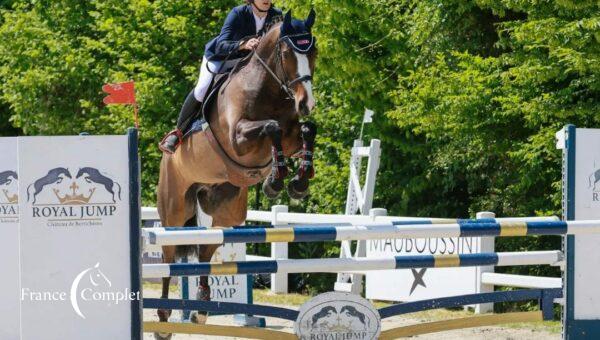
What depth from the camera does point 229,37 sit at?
7.76 m

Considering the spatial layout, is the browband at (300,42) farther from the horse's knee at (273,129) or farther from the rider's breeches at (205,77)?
the rider's breeches at (205,77)

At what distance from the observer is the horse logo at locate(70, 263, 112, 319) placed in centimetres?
513

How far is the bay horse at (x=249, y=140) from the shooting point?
7.09m

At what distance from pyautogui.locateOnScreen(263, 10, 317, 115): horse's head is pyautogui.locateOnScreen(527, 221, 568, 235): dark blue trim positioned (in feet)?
5.72

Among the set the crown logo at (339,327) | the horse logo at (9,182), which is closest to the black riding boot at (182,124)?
the horse logo at (9,182)

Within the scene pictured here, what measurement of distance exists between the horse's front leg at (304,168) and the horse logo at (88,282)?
2.11m

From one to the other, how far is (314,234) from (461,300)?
2.99ft

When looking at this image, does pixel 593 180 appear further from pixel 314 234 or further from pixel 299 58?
pixel 299 58

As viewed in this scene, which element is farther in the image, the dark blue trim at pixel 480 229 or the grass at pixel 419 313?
the grass at pixel 419 313

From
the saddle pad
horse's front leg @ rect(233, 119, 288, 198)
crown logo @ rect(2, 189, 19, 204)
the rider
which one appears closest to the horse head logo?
crown logo @ rect(2, 189, 19, 204)

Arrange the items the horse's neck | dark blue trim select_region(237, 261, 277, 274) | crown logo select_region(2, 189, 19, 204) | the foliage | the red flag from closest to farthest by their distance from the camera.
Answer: dark blue trim select_region(237, 261, 277, 274), crown logo select_region(2, 189, 19, 204), the horse's neck, the red flag, the foliage

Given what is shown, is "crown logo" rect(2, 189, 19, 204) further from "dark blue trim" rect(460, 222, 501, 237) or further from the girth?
"dark blue trim" rect(460, 222, 501, 237)

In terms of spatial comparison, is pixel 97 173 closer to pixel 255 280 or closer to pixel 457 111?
pixel 457 111

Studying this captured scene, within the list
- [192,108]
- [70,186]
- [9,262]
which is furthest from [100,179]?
[192,108]
